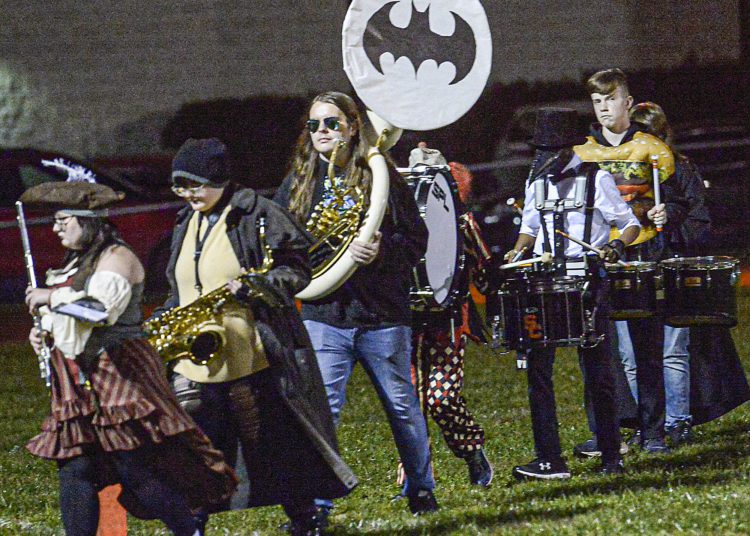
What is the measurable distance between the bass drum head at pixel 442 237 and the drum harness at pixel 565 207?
1.59 ft

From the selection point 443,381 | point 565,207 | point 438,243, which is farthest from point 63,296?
point 565,207

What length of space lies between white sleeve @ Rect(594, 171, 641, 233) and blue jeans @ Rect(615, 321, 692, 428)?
130 cm

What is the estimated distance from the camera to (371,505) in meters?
7.27

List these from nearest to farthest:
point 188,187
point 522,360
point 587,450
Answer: point 188,187 → point 522,360 → point 587,450

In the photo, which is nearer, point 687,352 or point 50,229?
point 687,352

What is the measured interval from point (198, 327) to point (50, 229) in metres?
11.5

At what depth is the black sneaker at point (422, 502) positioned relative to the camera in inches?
266

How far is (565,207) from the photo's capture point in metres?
7.44

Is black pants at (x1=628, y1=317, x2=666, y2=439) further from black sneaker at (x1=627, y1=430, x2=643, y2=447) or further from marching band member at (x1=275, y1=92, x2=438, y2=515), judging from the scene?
marching band member at (x1=275, y1=92, x2=438, y2=515)

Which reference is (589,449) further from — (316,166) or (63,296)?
(63,296)

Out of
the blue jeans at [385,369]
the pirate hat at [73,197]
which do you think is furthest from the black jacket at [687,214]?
the pirate hat at [73,197]

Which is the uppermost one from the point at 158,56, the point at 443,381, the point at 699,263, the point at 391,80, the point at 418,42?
the point at 158,56

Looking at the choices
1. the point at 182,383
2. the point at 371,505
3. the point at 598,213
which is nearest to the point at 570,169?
the point at 598,213

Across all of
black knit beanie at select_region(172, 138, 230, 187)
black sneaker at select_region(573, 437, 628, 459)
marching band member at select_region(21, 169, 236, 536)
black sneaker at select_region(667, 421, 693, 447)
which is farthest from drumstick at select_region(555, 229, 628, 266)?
marching band member at select_region(21, 169, 236, 536)
